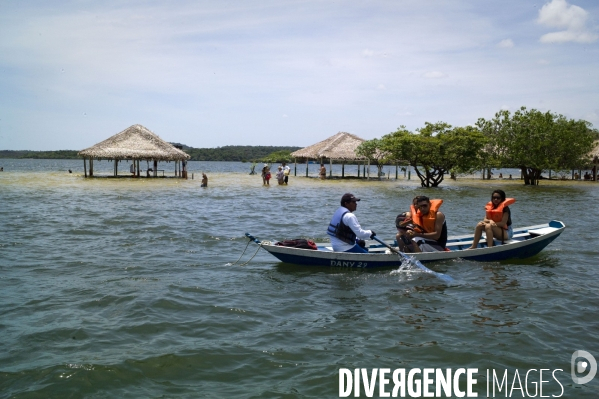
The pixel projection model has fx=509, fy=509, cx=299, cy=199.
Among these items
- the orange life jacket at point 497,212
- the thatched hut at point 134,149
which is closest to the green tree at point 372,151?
the thatched hut at point 134,149

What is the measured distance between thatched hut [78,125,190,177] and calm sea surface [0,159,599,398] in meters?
23.0

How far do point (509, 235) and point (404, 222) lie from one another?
2.59 m

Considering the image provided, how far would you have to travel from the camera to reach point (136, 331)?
638cm

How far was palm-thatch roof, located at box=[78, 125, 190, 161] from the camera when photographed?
35344mm

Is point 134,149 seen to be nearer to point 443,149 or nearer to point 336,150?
point 336,150

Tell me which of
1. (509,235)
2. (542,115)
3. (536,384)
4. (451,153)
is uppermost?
(542,115)

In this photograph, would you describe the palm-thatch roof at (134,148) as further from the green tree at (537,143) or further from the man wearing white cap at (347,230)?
the man wearing white cap at (347,230)

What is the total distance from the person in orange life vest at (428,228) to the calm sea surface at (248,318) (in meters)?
0.42

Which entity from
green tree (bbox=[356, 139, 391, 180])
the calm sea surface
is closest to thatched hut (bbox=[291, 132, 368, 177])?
green tree (bbox=[356, 139, 391, 180])

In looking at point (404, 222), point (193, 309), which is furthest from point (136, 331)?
point (404, 222)

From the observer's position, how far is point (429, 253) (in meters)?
9.47

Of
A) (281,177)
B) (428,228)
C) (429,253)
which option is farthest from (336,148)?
(429,253)

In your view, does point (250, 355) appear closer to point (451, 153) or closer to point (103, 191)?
point (103, 191)

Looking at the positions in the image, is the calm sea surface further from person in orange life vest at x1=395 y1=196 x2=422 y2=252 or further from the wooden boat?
person in orange life vest at x1=395 y1=196 x2=422 y2=252
